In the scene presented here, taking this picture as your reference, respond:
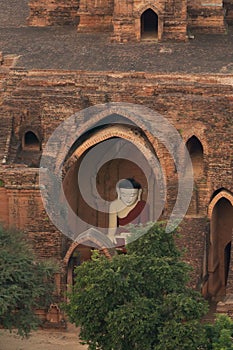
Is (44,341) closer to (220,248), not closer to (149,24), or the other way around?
(220,248)

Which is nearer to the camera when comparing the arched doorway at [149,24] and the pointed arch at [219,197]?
the pointed arch at [219,197]

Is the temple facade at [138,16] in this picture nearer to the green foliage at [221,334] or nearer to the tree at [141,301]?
the tree at [141,301]

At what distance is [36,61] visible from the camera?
35344 mm

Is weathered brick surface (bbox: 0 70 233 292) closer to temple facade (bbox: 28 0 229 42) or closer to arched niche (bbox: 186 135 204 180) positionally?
arched niche (bbox: 186 135 204 180)

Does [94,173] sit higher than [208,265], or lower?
higher

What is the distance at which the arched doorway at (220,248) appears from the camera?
32.6 meters

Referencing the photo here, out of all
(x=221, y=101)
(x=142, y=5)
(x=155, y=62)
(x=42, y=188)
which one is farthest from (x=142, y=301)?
(x=142, y=5)

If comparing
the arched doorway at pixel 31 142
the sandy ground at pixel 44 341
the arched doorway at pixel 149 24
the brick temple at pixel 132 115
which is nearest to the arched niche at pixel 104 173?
the brick temple at pixel 132 115

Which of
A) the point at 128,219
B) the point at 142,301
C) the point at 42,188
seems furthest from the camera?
the point at 128,219

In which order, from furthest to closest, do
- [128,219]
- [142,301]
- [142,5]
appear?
1. [142,5]
2. [128,219]
3. [142,301]

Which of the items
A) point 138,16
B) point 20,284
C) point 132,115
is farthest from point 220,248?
point 138,16

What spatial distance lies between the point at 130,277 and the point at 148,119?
23.7 ft

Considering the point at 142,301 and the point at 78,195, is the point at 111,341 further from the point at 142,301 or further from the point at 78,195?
the point at 78,195

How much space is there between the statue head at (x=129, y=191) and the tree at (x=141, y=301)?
650 centimetres
